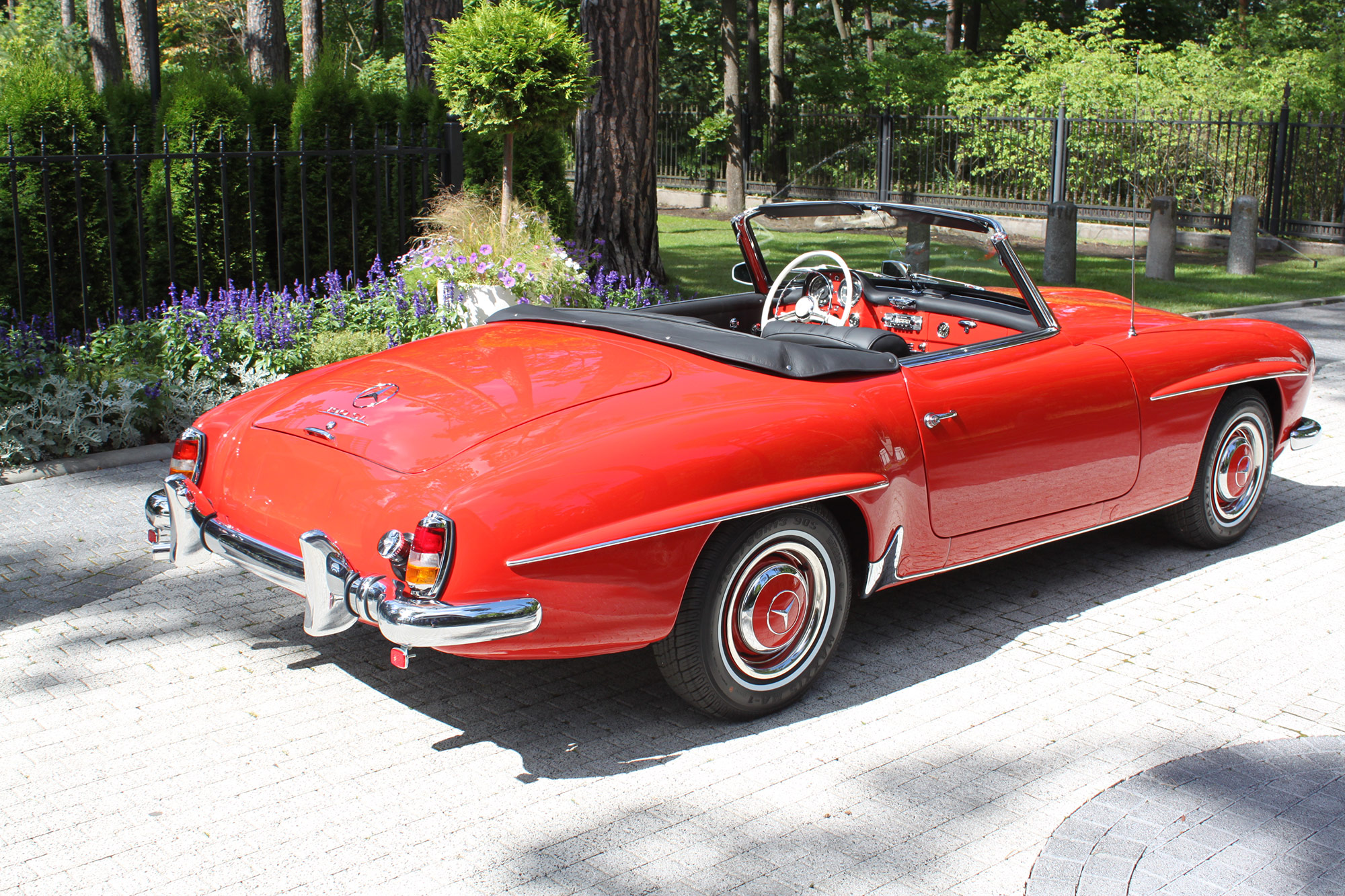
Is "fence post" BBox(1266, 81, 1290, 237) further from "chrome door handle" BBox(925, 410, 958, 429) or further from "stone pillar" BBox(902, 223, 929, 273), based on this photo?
"chrome door handle" BBox(925, 410, 958, 429)

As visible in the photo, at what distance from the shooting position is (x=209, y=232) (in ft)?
28.9

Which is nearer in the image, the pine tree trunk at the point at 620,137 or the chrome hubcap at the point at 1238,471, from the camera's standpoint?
the chrome hubcap at the point at 1238,471

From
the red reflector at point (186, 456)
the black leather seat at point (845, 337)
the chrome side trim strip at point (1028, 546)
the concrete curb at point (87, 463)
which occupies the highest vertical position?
the black leather seat at point (845, 337)

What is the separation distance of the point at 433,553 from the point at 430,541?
0.10ft

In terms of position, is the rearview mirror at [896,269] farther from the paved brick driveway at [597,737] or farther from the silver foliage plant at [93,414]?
the silver foliage plant at [93,414]

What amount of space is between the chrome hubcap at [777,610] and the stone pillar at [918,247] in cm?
157

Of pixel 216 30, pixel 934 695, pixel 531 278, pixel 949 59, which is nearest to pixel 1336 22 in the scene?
pixel 949 59

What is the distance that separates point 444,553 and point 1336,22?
30.5 metres

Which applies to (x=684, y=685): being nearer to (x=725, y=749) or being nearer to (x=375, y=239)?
(x=725, y=749)

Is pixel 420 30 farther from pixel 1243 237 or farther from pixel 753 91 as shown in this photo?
pixel 753 91

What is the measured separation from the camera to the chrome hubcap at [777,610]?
3488 millimetres

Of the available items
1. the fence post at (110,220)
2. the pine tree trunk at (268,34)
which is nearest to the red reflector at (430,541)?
the fence post at (110,220)

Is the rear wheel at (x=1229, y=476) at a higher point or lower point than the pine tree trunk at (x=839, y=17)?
lower

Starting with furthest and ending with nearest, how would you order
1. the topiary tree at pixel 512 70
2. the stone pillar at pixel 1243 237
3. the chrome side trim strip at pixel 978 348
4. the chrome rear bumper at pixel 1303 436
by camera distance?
the stone pillar at pixel 1243 237 < the topiary tree at pixel 512 70 < the chrome rear bumper at pixel 1303 436 < the chrome side trim strip at pixel 978 348
